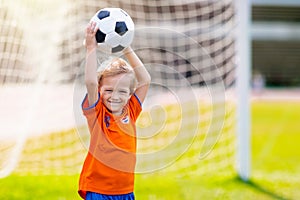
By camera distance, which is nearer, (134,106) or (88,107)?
(88,107)

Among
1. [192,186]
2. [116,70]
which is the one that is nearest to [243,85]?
[192,186]

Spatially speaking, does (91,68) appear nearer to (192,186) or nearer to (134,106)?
(134,106)

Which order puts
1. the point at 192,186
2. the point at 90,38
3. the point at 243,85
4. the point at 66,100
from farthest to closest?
the point at 66,100, the point at 243,85, the point at 192,186, the point at 90,38

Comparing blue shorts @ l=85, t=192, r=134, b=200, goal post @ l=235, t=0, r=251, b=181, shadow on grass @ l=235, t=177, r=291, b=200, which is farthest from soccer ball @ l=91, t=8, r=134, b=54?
goal post @ l=235, t=0, r=251, b=181

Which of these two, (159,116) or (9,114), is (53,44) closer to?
(9,114)

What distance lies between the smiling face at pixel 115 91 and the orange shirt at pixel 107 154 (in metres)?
0.04

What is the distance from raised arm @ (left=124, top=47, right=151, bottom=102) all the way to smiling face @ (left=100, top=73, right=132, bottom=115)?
17 centimetres

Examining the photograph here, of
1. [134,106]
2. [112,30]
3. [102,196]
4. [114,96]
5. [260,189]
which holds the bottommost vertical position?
[260,189]

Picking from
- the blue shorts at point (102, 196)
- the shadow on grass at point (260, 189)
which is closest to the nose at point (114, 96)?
the blue shorts at point (102, 196)

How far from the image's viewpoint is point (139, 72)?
3176 mm

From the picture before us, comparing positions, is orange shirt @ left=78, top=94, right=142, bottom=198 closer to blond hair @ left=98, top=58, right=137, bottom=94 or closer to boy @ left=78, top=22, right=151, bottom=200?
boy @ left=78, top=22, right=151, bottom=200

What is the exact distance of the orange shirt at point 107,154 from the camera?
9.69 feet

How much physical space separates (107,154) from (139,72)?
480 mm

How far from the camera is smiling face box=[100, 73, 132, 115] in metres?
2.97
